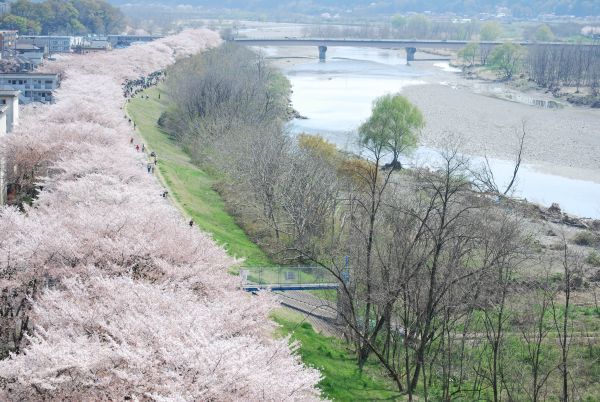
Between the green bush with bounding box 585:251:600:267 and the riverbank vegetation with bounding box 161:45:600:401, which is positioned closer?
the riverbank vegetation with bounding box 161:45:600:401

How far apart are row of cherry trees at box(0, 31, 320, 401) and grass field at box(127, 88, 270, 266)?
11.3ft

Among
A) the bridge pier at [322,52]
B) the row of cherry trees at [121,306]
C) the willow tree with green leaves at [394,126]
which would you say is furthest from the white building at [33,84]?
the bridge pier at [322,52]

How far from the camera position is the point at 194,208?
28625 mm

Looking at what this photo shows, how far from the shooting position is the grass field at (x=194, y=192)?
26.0m

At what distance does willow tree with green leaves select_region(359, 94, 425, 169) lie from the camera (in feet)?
133

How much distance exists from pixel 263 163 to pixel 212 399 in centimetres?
2157

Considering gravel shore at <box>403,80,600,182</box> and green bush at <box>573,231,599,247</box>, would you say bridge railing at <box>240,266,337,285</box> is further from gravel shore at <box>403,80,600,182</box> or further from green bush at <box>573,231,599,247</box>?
gravel shore at <box>403,80,600,182</box>

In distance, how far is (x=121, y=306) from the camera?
38.1ft

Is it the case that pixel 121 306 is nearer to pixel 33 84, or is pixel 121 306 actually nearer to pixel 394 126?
pixel 394 126

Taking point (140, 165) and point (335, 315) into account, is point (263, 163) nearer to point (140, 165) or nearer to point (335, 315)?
point (140, 165)

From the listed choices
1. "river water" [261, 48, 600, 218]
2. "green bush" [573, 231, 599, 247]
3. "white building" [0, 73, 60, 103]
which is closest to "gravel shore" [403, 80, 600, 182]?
"river water" [261, 48, 600, 218]

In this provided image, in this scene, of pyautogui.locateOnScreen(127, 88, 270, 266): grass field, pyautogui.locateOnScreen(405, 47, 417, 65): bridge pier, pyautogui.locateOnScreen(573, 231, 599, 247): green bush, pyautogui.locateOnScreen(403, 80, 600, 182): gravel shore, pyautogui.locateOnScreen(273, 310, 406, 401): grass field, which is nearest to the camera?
pyautogui.locateOnScreen(273, 310, 406, 401): grass field

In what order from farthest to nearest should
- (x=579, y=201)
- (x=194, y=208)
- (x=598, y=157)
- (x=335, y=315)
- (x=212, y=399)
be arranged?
(x=598, y=157)
(x=579, y=201)
(x=194, y=208)
(x=335, y=315)
(x=212, y=399)

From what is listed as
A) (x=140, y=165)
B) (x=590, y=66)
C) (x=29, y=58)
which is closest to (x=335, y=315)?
(x=140, y=165)
